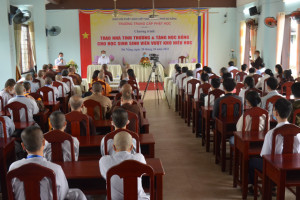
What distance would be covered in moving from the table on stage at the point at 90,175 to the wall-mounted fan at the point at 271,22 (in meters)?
8.13

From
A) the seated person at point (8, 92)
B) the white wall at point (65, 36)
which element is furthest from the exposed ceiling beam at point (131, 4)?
the seated person at point (8, 92)

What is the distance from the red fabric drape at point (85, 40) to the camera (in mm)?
13777

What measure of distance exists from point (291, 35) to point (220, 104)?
6822 mm

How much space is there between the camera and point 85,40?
13.9 meters

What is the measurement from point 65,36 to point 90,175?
1223 centimetres

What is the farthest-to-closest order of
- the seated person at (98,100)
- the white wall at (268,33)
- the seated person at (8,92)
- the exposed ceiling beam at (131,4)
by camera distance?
1. the exposed ceiling beam at (131,4)
2. the white wall at (268,33)
3. the seated person at (8,92)
4. the seated person at (98,100)

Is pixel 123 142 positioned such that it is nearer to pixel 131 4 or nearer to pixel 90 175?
→ pixel 90 175

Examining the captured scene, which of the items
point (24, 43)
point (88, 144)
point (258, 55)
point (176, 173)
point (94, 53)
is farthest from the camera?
point (94, 53)

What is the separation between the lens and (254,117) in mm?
3637

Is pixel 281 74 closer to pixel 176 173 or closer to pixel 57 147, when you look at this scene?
pixel 176 173

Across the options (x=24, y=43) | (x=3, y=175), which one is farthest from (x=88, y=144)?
(x=24, y=43)

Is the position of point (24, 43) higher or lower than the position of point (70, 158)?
higher

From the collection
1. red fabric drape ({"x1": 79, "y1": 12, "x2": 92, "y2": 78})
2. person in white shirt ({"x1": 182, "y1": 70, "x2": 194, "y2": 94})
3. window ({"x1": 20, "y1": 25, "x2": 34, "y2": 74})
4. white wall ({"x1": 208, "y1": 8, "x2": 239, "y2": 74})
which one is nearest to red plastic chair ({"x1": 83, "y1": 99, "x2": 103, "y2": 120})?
person in white shirt ({"x1": 182, "y1": 70, "x2": 194, "y2": 94})

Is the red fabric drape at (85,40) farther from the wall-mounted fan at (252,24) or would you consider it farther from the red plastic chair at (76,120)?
the red plastic chair at (76,120)
